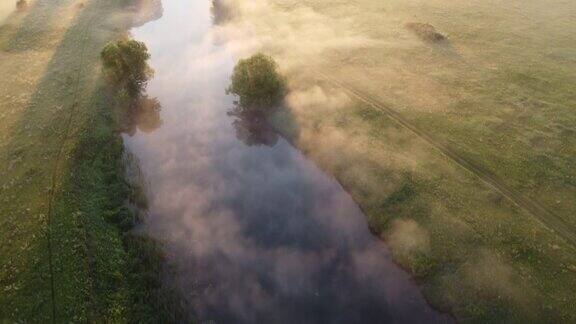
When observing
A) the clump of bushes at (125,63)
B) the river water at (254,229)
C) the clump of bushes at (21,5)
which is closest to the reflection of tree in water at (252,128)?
the river water at (254,229)

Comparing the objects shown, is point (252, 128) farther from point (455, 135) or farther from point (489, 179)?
point (489, 179)

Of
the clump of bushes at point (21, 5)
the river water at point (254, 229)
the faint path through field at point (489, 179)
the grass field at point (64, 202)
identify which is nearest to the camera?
the grass field at point (64, 202)

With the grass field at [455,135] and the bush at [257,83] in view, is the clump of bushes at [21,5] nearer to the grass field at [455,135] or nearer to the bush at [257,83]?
the grass field at [455,135]

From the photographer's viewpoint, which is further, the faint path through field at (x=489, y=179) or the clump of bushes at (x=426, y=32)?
the clump of bushes at (x=426, y=32)

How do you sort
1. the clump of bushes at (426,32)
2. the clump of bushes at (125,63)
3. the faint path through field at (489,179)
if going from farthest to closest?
the clump of bushes at (426,32)
the clump of bushes at (125,63)
the faint path through field at (489,179)

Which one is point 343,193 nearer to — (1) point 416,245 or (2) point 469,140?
(1) point 416,245

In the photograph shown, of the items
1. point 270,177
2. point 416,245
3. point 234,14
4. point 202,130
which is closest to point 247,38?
point 234,14

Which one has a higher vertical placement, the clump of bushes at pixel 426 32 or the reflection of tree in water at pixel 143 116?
the clump of bushes at pixel 426 32
